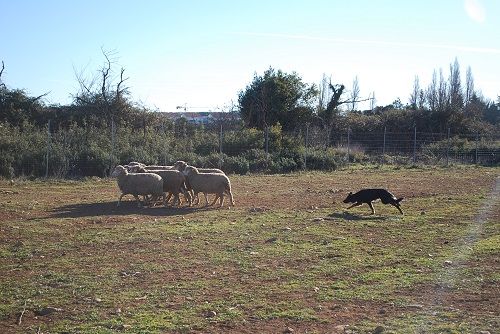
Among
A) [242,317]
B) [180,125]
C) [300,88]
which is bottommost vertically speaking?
[242,317]

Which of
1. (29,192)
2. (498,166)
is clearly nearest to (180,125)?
(29,192)

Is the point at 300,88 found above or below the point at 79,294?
above

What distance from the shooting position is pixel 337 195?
19.8 meters

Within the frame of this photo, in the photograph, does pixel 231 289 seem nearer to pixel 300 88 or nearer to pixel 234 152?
pixel 234 152

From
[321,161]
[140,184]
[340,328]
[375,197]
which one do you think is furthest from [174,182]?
[321,161]

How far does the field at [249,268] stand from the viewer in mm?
6684

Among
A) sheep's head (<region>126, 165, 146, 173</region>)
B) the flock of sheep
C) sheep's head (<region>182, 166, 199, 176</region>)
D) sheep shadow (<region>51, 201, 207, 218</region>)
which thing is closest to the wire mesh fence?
sheep's head (<region>126, 165, 146, 173</region>)

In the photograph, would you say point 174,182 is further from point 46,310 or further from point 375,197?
point 46,310

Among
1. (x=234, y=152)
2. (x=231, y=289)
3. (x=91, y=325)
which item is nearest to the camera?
(x=91, y=325)

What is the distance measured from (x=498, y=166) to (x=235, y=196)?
24.8m

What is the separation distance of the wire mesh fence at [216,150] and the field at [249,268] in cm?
929

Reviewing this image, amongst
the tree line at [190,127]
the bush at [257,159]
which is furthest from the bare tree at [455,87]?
the bush at [257,159]

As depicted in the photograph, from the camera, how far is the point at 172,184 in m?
17.7

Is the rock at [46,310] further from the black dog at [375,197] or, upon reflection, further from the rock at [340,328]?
the black dog at [375,197]
